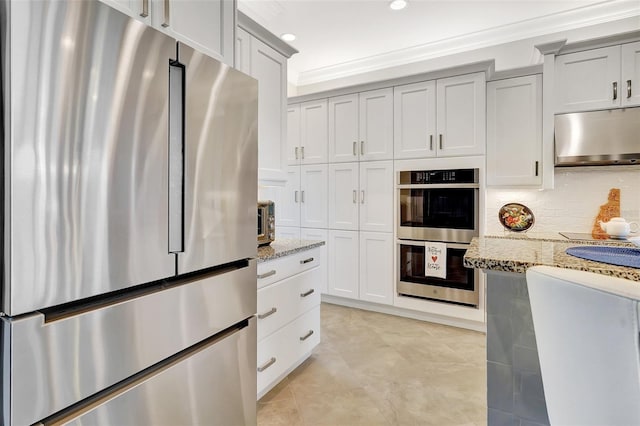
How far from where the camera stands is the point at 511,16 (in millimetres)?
3076

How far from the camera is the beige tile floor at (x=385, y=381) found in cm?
186

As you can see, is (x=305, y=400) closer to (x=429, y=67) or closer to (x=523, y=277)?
(x=523, y=277)

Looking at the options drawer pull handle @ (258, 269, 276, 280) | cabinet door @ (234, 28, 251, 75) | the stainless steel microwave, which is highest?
cabinet door @ (234, 28, 251, 75)

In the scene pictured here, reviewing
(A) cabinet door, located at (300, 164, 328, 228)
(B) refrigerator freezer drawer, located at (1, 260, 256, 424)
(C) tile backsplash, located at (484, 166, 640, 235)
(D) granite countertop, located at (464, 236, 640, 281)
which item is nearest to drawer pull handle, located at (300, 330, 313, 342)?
(B) refrigerator freezer drawer, located at (1, 260, 256, 424)

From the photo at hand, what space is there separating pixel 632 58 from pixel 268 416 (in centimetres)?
373

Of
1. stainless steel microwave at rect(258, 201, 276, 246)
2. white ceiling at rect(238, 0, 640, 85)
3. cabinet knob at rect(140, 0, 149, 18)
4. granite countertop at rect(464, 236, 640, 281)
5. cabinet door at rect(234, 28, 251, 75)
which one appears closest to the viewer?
granite countertop at rect(464, 236, 640, 281)

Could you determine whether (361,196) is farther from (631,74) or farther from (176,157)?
(176,157)

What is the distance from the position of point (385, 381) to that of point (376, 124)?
2.36m

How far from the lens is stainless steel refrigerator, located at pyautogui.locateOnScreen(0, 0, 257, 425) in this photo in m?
0.82

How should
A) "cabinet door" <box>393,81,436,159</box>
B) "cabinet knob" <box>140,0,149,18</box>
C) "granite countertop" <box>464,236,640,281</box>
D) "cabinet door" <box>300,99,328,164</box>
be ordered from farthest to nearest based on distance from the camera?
"cabinet door" <box>300,99,328,164</box> → "cabinet door" <box>393,81,436,159</box> → "cabinet knob" <box>140,0,149,18</box> → "granite countertop" <box>464,236,640,281</box>

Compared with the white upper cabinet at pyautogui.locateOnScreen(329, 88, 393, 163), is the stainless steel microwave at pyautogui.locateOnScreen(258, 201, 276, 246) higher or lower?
lower

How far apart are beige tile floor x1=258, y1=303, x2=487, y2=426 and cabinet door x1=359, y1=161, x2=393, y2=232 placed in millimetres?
1003

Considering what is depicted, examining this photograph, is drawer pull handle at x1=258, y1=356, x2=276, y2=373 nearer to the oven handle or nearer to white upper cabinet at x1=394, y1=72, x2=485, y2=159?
the oven handle

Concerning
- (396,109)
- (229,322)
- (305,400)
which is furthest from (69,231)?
(396,109)
